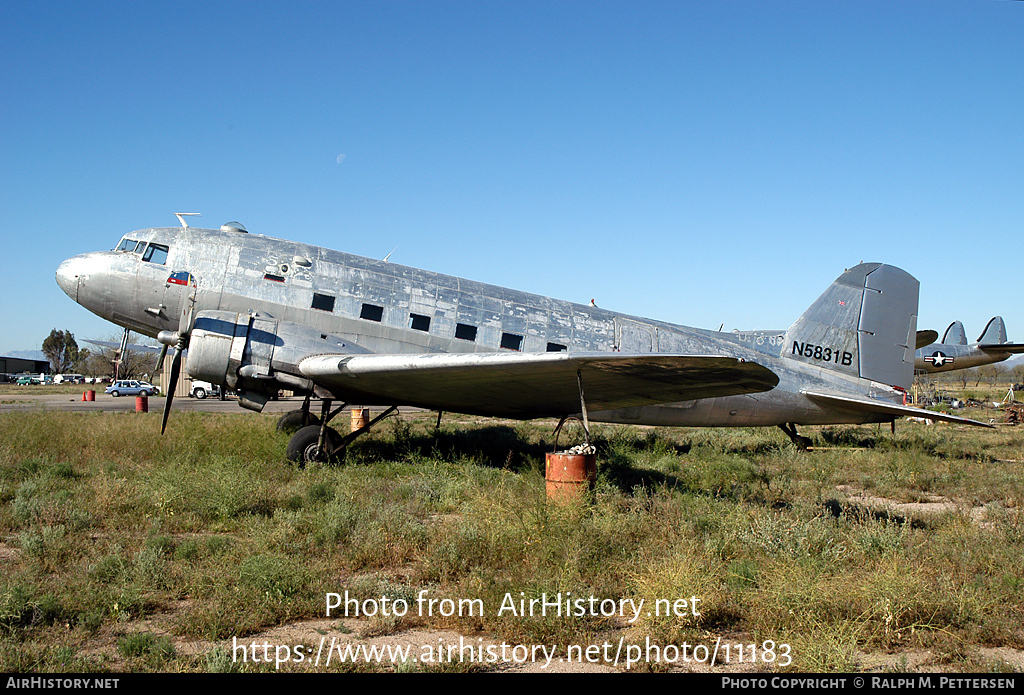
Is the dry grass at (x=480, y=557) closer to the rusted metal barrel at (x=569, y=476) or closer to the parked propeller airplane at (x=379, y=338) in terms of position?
the rusted metal barrel at (x=569, y=476)

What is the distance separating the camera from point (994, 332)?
37969 millimetres

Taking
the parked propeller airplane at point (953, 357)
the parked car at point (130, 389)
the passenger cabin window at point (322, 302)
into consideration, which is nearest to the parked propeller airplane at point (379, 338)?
the passenger cabin window at point (322, 302)

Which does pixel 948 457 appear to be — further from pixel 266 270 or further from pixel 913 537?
pixel 266 270

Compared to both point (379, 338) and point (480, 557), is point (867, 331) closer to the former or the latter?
point (379, 338)

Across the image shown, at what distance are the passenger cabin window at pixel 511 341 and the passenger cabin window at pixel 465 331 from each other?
1.94 ft

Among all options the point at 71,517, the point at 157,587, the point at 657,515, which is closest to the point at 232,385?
the point at 71,517

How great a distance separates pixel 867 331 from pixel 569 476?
32.7 feet

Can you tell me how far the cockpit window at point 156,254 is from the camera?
10.8m

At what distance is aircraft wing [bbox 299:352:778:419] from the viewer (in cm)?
700

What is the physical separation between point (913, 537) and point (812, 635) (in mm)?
3670

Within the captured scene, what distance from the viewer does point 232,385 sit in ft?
33.6

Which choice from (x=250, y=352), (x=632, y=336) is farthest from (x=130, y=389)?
(x=632, y=336)

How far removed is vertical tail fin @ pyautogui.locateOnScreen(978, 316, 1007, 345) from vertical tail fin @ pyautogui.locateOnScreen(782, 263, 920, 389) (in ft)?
103

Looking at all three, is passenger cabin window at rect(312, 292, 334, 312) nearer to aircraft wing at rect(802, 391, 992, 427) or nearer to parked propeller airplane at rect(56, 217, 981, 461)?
parked propeller airplane at rect(56, 217, 981, 461)
